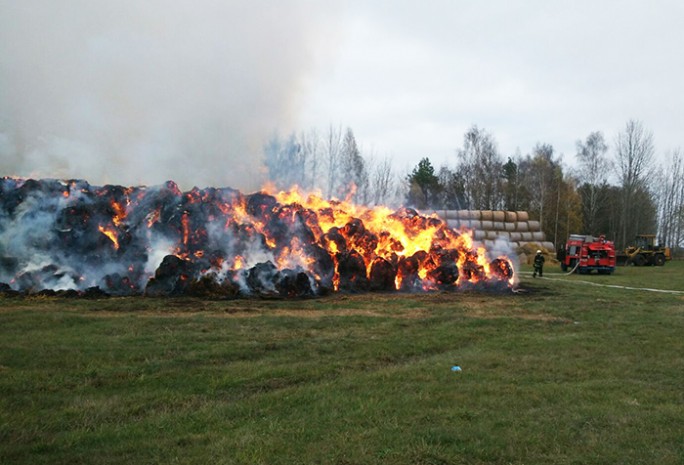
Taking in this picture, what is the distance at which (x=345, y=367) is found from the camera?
9250 mm

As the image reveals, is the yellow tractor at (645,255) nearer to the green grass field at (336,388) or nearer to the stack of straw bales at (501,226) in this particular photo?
the stack of straw bales at (501,226)

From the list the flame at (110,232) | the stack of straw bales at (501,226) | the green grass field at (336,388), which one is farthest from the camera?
the stack of straw bales at (501,226)

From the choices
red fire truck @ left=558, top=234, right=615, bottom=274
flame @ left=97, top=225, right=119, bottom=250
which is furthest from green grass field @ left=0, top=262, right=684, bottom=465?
red fire truck @ left=558, top=234, right=615, bottom=274

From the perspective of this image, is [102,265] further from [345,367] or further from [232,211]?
[345,367]

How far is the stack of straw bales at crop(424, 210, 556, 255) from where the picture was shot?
1841 inches

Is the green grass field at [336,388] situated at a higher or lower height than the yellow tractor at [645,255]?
lower

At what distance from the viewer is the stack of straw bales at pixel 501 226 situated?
4675 cm

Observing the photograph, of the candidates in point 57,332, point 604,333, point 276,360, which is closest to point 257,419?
point 276,360

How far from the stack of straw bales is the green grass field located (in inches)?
1254

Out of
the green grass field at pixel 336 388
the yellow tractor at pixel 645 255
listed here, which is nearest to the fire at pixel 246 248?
the green grass field at pixel 336 388

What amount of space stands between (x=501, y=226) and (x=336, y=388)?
143ft

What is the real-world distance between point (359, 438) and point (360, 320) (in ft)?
27.9

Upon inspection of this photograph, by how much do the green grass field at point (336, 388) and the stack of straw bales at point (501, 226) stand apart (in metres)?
31.9

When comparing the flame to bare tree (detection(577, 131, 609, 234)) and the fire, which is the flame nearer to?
the fire
